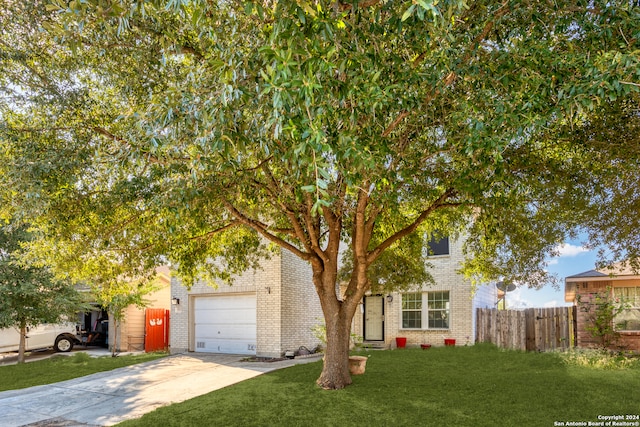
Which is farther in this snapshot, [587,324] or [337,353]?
[587,324]

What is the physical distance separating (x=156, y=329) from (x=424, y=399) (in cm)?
1462

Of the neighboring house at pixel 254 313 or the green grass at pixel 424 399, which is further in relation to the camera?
the neighboring house at pixel 254 313

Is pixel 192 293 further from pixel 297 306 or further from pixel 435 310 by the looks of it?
pixel 435 310

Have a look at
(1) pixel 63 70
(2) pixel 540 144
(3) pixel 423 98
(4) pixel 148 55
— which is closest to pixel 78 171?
(1) pixel 63 70

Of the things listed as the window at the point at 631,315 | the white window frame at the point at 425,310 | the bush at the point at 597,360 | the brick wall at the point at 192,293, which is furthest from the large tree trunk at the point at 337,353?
the window at the point at 631,315

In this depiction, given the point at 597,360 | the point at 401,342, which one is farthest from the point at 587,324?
the point at 401,342

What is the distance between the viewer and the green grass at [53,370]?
11.5 metres

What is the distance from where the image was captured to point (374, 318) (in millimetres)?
18938

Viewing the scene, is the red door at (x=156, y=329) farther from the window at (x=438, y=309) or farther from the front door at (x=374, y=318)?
the window at (x=438, y=309)

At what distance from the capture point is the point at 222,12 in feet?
18.8

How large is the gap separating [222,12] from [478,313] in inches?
559

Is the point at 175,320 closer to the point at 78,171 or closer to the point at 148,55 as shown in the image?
the point at 78,171

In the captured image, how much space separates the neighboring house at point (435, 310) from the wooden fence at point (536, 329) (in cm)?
104

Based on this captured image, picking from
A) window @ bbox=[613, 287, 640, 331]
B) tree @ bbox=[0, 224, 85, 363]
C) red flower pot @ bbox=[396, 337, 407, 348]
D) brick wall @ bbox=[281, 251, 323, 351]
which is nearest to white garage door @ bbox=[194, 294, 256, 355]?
brick wall @ bbox=[281, 251, 323, 351]
